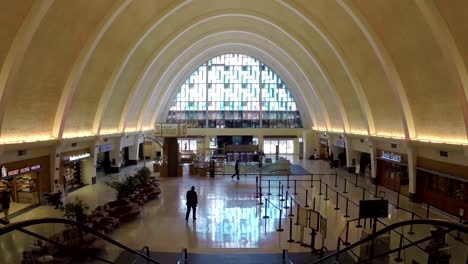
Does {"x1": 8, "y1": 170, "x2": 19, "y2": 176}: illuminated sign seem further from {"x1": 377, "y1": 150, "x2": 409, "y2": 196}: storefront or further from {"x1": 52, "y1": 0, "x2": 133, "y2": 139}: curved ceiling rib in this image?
{"x1": 377, "y1": 150, "x2": 409, "y2": 196}: storefront

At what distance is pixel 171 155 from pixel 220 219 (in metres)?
13.2

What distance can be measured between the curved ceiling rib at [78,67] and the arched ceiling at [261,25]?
0.05 m

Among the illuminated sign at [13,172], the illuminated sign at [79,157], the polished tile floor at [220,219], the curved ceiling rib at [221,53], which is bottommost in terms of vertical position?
the polished tile floor at [220,219]

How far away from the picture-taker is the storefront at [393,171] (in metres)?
20.0

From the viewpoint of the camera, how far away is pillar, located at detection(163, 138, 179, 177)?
26391mm

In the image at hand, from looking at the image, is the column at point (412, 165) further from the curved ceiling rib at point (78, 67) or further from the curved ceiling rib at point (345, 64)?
the curved ceiling rib at point (78, 67)

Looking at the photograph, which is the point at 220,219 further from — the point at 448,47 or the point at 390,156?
the point at 390,156

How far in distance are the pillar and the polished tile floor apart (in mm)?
3240

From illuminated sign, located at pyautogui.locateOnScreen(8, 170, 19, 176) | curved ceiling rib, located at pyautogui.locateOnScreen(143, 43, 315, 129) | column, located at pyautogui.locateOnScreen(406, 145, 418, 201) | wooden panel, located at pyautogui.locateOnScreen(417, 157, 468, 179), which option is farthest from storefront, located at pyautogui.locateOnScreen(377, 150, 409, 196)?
illuminated sign, located at pyautogui.locateOnScreen(8, 170, 19, 176)

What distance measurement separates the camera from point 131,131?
3130 centimetres

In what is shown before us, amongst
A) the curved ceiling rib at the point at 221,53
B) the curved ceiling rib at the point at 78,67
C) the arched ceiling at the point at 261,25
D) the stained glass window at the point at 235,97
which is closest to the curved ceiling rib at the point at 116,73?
the arched ceiling at the point at 261,25

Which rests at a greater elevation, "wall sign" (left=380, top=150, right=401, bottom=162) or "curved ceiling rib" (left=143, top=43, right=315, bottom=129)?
"curved ceiling rib" (left=143, top=43, right=315, bottom=129)

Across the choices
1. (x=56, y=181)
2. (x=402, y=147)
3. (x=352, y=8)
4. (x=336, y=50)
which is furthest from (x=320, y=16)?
(x=56, y=181)

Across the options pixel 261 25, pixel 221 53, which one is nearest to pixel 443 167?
pixel 261 25
